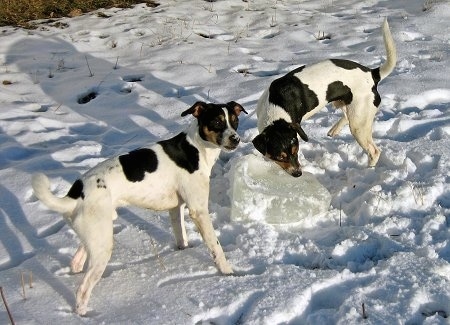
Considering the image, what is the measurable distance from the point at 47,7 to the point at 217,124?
924cm

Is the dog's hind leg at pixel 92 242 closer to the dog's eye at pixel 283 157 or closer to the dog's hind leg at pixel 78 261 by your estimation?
the dog's hind leg at pixel 78 261

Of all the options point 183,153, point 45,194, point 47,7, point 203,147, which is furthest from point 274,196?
point 47,7

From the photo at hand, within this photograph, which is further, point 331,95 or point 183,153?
point 331,95

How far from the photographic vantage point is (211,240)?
4449 mm

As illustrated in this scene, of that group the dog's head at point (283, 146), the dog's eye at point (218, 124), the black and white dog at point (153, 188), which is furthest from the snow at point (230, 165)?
the dog's eye at point (218, 124)

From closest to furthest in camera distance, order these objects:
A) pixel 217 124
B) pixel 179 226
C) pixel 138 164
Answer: pixel 138 164
pixel 217 124
pixel 179 226

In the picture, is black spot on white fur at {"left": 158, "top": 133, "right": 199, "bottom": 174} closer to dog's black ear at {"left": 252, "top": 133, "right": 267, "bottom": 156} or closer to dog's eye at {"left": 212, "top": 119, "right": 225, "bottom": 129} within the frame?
dog's eye at {"left": 212, "top": 119, "right": 225, "bottom": 129}

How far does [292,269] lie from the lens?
425 cm

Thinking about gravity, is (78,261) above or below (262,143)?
below

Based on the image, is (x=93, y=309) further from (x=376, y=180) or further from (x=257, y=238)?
(x=376, y=180)

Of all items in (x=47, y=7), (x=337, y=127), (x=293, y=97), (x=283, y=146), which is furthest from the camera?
(x=47, y=7)

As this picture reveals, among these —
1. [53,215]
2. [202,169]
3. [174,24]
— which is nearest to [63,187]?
[53,215]

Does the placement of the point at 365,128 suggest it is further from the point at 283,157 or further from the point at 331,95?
the point at 283,157

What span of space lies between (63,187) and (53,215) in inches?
20.4
